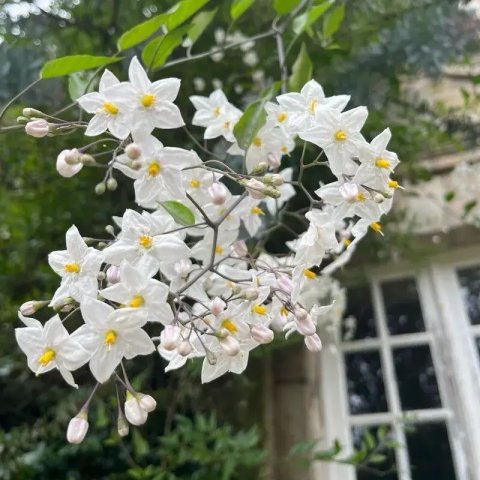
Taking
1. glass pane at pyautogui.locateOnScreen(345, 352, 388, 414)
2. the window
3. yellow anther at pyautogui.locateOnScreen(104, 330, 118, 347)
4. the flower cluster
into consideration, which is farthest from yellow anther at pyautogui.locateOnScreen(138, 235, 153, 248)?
glass pane at pyautogui.locateOnScreen(345, 352, 388, 414)

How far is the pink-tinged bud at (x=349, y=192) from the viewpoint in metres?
0.60

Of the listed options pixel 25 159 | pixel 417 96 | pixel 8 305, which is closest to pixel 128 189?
pixel 25 159

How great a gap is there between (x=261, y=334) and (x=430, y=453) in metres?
1.27

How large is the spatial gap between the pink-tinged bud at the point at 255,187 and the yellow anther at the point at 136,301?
0.59 ft

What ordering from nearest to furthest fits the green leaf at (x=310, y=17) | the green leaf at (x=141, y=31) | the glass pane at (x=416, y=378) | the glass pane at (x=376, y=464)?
the green leaf at (x=141, y=31), the green leaf at (x=310, y=17), the glass pane at (x=376, y=464), the glass pane at (x=416, y=378)

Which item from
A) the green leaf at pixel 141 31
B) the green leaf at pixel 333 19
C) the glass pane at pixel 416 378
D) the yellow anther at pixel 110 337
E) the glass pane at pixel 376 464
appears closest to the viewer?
the yellow anther at pixel 110 337

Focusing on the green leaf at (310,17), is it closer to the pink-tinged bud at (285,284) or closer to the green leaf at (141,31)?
the green leaf at (141,31)

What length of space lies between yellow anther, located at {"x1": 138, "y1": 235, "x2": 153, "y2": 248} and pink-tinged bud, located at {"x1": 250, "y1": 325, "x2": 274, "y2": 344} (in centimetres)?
15

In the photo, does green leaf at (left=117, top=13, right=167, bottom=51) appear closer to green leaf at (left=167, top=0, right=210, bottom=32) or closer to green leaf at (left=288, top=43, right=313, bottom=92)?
green leaf at (left=167, top=0, right=210, bottom=32)

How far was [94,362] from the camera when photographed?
0.54m

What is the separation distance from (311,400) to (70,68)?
1304mm

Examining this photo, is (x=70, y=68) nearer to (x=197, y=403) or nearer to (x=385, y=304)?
(x=197, y=403)

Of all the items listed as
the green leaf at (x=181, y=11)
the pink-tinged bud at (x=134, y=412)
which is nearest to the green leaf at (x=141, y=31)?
the green leaf at (x=181, y=11)

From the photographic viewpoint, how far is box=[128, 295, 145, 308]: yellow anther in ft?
1.76
